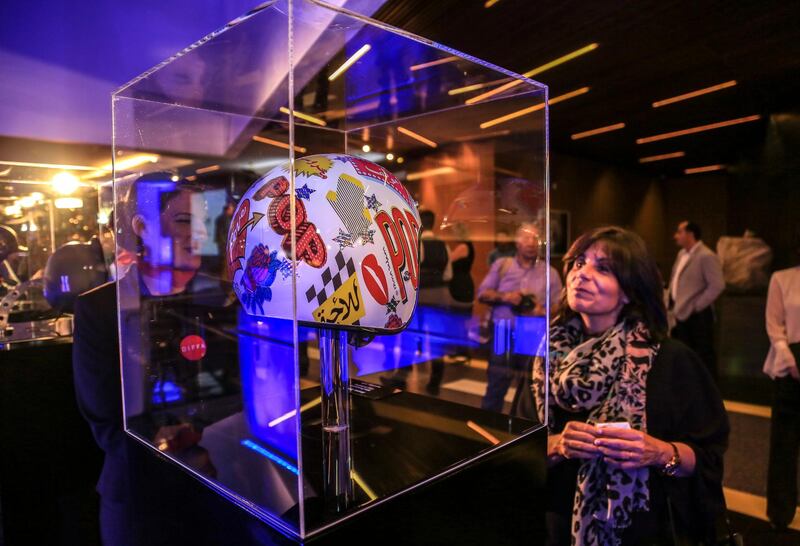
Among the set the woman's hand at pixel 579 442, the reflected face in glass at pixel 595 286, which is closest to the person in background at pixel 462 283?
the reflected face in glass at pixel 595 286

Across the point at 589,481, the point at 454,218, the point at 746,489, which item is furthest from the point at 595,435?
the point at 746,489

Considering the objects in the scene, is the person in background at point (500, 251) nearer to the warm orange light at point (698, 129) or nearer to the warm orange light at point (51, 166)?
the warm orange light at point (51, 166)

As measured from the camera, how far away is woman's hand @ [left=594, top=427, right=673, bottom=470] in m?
1.03

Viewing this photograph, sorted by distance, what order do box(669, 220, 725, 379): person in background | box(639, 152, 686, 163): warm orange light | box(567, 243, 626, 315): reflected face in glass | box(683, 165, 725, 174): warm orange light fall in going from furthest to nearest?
1. box(683, 165, 725, 174): warm orange light
2. box(639, 152, 686, 163): warm orange light
3. box(669, 220, 725, 379): person in background
4. box(567, 243, 626, 315): reflected face in glass

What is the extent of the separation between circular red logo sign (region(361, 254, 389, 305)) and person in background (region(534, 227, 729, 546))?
48 cm

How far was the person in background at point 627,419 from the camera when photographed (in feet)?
3.63

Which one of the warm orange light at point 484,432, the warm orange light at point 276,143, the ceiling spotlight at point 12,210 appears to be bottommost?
the warm orange light at point 484,432

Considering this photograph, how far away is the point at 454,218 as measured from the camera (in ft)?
6.27

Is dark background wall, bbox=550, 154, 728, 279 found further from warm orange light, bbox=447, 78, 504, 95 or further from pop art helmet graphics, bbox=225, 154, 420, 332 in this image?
pop art helmet graphics, bbox=225, 154, 420, 332

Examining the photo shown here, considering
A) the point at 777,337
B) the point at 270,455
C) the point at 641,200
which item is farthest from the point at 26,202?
the point at 641,200

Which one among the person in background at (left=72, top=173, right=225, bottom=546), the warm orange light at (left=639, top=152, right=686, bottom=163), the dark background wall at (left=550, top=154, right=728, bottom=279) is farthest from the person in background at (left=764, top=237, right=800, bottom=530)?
the warm orange light at (left=639, top=152, right=686, bottom=163)

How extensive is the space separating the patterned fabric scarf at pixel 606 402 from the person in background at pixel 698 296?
3024mm

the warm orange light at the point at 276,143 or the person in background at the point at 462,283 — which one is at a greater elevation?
the warm orange light at the point at 276,143

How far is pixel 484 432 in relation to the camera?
0.88 metres
